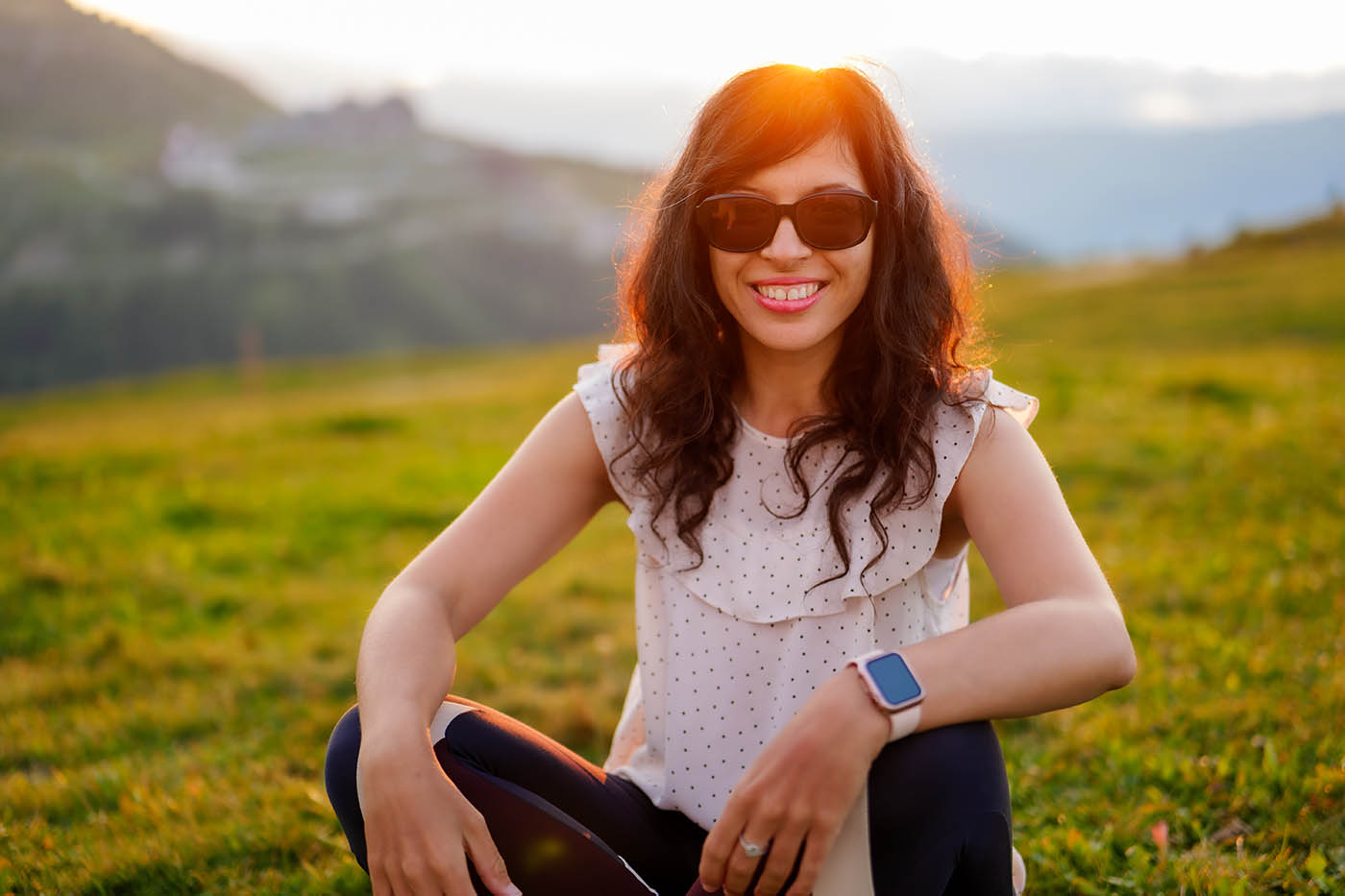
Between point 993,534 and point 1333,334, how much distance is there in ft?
57.6

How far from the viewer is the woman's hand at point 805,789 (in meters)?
1.85

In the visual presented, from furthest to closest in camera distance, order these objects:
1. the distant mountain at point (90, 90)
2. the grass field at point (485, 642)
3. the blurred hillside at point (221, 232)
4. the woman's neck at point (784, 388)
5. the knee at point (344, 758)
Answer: the distant mountain at point (90, 90) < the blurred hillside at point (221, 232) < the grass field at point (485, 642) < the woman's neck at point (784, 388) < the knee at point (344, 758)

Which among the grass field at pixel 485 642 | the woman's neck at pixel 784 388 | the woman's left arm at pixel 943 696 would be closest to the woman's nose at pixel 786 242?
the woman's neck at pixel 784 388

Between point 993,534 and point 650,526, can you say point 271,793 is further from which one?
point 993,534

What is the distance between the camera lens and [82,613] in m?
5.78

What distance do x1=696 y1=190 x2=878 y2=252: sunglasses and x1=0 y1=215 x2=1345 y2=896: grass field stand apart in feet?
6.13

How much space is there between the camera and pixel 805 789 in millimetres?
1853

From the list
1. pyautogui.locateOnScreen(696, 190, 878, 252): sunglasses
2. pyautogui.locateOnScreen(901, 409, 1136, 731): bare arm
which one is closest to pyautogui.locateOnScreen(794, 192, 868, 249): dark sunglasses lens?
pyautogui.locateOnScreen(696, 190, 878, 252): sunglasses

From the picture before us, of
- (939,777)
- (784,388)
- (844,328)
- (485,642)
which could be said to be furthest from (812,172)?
(485,642)

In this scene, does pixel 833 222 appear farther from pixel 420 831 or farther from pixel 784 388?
pixel 420 831

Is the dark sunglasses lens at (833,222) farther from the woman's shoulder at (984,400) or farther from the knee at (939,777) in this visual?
the knee at (939,777)

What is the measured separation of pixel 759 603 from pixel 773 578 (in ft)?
0.22

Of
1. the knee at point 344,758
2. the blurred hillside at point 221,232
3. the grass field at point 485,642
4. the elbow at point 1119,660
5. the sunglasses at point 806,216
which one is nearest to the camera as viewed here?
the elbow at point 1119,660

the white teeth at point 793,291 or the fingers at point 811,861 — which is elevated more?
the white teeth at point 793,291
